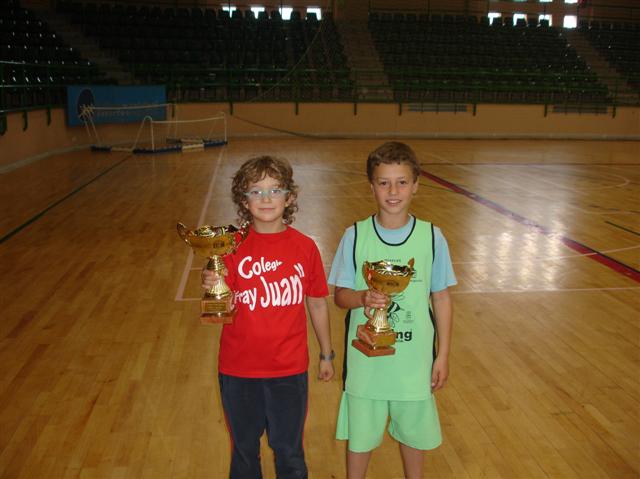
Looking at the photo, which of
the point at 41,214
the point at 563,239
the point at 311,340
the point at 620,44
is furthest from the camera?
the point at 620,44

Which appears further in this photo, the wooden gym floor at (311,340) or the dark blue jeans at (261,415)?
the wooden gym floor at (311,340)

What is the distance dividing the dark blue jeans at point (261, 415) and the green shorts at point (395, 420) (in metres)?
0.16

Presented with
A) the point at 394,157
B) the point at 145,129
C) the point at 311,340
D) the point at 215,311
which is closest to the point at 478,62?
the point at 145,129

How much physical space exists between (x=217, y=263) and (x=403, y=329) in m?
0.58

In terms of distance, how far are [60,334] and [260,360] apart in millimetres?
2366

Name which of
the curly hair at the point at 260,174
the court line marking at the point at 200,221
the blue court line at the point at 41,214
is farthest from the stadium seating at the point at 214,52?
the curly hair at the point at 260,174

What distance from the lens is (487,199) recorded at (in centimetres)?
873

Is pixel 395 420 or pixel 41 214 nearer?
pixel 395 420

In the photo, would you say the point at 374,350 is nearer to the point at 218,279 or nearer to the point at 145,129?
the point at 218,279

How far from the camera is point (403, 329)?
6.40 feet

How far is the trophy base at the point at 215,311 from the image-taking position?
1811mm

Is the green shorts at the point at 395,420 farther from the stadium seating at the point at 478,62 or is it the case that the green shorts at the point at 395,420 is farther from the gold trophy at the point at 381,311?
the stadium seating at the point at 478,62

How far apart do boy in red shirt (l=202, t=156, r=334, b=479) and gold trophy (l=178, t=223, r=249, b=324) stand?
0.17 feet

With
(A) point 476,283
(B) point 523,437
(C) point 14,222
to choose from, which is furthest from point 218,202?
(B) point 523,437
